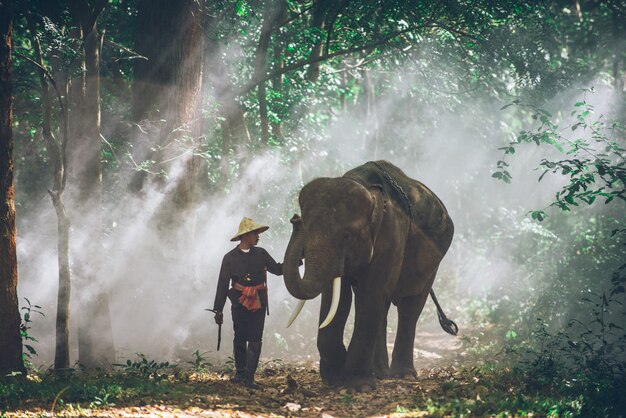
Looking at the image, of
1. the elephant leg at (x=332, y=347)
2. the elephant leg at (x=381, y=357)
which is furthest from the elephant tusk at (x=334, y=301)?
the elephant leg at (x=381, y=357)

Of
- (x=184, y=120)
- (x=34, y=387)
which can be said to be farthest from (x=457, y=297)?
(x=34, y=387)

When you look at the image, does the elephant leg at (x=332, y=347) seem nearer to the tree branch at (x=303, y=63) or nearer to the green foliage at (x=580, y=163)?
the green foliage at (x=580, y=163)

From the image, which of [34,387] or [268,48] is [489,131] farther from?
[34,387]

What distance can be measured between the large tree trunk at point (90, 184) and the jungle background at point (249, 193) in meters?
0.03

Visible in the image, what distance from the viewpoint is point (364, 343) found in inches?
335

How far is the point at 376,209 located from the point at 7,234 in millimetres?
4215

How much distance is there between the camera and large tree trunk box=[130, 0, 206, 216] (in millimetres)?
11938

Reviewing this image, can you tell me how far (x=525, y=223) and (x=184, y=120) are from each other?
12894mm

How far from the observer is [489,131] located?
2592cm

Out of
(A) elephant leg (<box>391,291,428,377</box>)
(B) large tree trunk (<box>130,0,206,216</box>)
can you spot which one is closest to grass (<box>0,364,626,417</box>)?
(A) elephant leg (<box>391,291,428,377</box>)

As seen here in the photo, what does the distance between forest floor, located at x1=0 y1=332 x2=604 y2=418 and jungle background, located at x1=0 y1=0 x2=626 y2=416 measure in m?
0.04

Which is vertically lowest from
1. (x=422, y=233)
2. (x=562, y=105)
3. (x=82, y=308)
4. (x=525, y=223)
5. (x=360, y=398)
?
(x=360, y=398)

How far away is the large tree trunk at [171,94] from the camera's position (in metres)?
11.9

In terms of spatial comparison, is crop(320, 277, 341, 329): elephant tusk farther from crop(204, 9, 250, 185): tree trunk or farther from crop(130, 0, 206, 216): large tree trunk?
crop(204, 9, 250, 185): tree trunk
